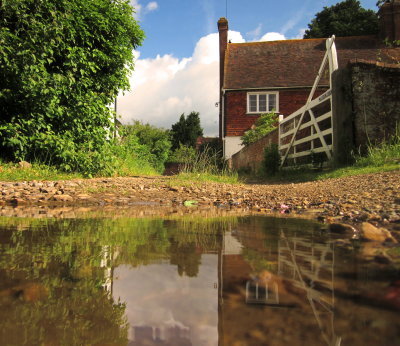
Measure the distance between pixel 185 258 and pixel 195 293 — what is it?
386mm

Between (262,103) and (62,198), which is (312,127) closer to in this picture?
(62,198)

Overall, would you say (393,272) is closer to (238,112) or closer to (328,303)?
(328,303)

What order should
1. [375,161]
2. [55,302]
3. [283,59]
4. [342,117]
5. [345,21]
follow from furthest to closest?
[345,21]
[283,59]
[342,117]
[375,161]
[55,302]

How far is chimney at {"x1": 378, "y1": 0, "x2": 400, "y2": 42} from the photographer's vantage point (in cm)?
2041

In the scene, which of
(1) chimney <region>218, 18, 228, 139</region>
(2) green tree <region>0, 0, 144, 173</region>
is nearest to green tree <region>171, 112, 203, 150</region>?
(1) chimney <region>218, 18, 228, 139</region>

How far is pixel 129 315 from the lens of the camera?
0.74m

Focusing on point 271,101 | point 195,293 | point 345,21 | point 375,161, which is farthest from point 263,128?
point 345,21

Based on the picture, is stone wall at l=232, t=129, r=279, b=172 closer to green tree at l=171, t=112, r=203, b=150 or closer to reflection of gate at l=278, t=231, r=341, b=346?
reflection of gate at l=278, t=231, r=341, b=346

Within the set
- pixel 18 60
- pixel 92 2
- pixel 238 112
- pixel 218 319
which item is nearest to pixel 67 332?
pixel 218 319

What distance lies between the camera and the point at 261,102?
19.7 metres

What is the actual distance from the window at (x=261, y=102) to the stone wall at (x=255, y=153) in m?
4.73

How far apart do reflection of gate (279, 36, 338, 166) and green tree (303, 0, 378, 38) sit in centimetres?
2681

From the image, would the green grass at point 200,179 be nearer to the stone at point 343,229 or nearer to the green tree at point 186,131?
the stone at point 343,229

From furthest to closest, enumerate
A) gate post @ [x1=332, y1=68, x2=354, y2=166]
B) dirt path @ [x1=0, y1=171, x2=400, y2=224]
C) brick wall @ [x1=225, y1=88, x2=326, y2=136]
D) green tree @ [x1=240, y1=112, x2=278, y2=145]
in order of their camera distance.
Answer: brick wall @ [x1=225, y1=88, x2=326, y2=136], green tree @ [x1=240, y1=112, x2=278, y2=145], gate post @ [x1=332, y1=68, x2=354, y2=166], dirt path @ [x1=0, y1=171, x2=400, y2=224]
